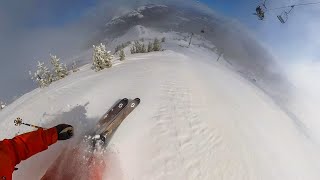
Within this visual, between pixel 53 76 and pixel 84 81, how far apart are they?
207 inches

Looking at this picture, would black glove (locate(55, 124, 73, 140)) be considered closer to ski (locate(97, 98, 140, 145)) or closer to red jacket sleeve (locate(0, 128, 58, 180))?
red jacket sleeve (locate(0, 128, 58, 180))

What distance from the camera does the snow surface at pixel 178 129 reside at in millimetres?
8195

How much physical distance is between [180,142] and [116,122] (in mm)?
1559

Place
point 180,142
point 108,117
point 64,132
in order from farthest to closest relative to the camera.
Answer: point 108,117 < point 180,142 < point 64,132

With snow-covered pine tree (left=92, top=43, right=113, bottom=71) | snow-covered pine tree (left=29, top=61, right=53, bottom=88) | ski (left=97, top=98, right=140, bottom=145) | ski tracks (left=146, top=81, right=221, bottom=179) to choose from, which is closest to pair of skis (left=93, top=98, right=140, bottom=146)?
ski (left=97, top=98, right=140, bottom=145)

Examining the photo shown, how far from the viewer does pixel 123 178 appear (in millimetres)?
7609

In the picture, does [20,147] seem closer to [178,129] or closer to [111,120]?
[111,120]

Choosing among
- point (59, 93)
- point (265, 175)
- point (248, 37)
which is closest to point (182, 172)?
point (265, 175)

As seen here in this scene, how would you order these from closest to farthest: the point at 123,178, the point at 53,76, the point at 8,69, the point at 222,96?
1. the point at 123,178
2. the point at 222,96
3. the point at 53,76
4. the point at 8,69

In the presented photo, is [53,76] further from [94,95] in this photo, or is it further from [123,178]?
[123,178]

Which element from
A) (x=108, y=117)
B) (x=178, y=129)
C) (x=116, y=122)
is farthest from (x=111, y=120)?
(x=178, y=129)

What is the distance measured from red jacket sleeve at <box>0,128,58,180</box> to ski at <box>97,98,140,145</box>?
192 centimetres

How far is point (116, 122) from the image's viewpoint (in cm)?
912

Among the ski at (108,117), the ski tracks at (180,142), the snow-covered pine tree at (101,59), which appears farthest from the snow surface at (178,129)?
the snow-covered pine tree at (101,59)
